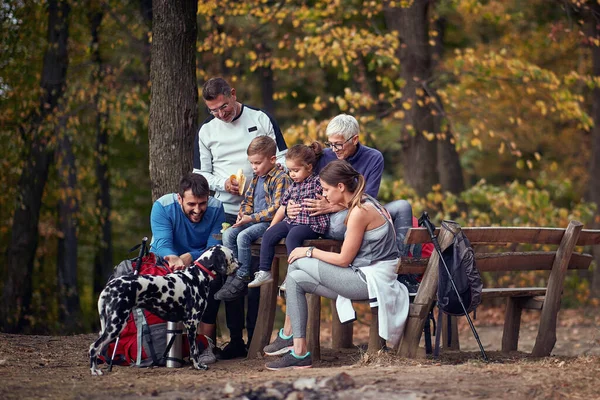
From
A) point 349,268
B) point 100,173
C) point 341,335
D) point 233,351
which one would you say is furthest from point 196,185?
point 100,173

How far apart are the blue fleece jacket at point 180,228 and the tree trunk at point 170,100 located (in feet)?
5.23

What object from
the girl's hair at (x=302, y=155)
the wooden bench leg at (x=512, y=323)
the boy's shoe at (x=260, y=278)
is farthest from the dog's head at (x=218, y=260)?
the wooden bench leg at (x=512, y=323)

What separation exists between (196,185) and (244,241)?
0.62 metres

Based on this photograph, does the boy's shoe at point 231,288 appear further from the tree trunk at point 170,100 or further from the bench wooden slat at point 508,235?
the tree trunk at point 170,100

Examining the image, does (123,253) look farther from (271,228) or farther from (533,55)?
(271,228)

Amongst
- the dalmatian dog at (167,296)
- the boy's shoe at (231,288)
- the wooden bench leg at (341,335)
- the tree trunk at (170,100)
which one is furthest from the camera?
the tree trunk at (170,100)

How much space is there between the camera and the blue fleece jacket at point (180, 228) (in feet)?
23.8

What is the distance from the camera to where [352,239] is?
654 cm

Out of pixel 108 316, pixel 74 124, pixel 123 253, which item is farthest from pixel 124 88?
pixel 108 316

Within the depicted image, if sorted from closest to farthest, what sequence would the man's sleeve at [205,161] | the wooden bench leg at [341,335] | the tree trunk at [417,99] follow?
the man's sleeve at [205,161] < the wooden bench leg at [341,335] < the tree trunk at [417,99]

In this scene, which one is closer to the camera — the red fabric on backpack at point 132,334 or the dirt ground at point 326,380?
the dirt ground at point 326,380

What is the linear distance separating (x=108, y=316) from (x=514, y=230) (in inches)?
134

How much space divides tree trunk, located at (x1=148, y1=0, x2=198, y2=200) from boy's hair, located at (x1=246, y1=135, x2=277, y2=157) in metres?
1.95

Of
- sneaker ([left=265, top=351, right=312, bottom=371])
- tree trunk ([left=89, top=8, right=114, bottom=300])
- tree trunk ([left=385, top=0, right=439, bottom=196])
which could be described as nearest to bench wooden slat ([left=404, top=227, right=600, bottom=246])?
sneaker ([left=265, top=351, right=312, bottom=371])
